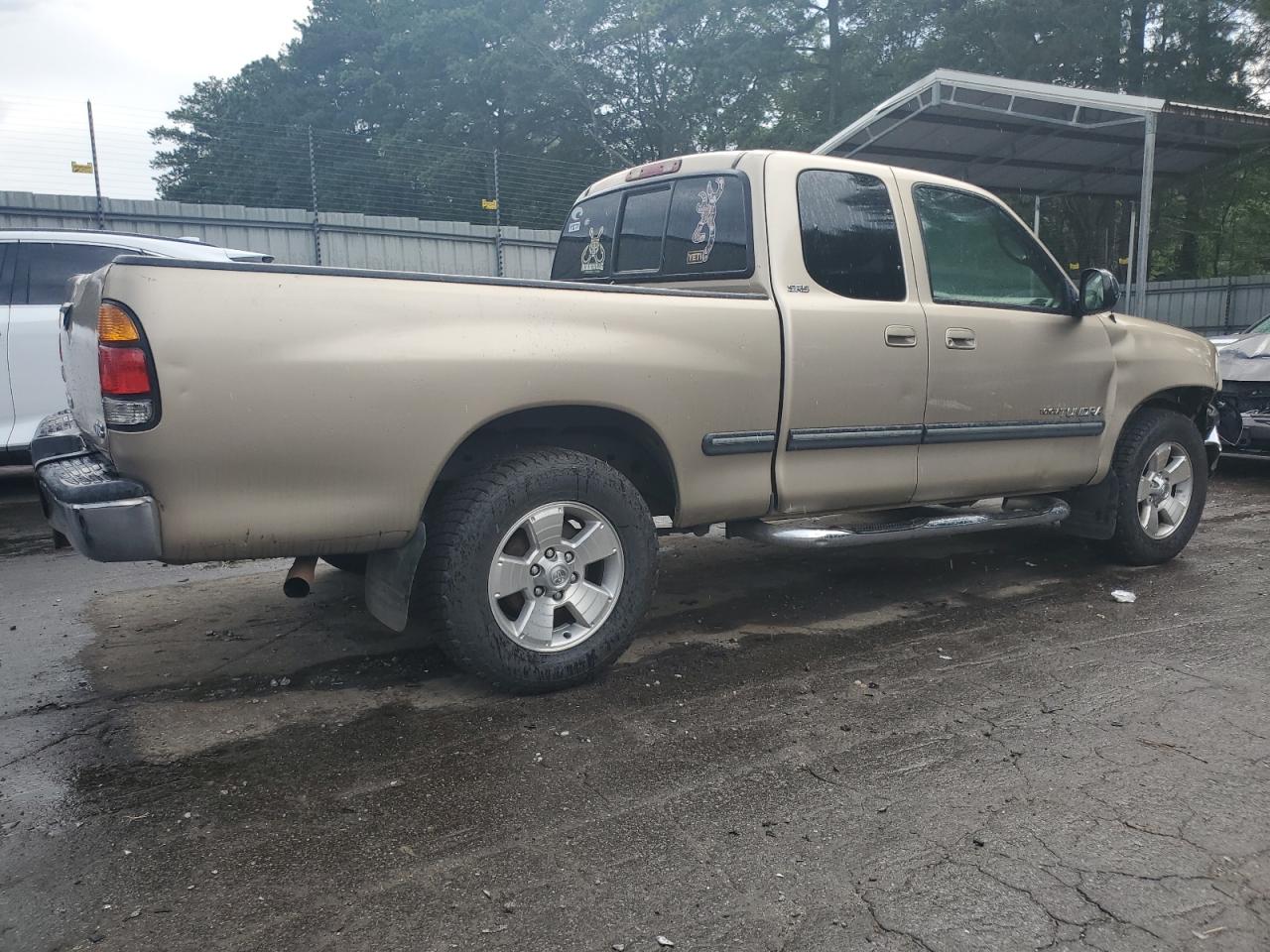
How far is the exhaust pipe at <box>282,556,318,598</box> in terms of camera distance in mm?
3283

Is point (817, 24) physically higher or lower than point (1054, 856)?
higher

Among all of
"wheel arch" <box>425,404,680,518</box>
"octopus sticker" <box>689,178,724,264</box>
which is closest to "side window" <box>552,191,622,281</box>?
"octopus sticker" <box>689,178,724,264</box>

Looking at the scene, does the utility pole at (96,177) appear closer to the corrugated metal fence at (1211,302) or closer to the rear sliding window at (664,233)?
the rear sliding window at (664,233)

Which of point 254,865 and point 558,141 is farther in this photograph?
point 558,141

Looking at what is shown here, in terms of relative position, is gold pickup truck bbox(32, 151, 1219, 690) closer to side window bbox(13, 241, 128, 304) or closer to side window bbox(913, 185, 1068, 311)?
side window bbox(913, 185, 1068, 311)

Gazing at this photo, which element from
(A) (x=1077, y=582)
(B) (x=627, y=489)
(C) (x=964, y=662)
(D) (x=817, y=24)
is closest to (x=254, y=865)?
(B) (x=627, y=489)

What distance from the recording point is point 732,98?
29.4 m

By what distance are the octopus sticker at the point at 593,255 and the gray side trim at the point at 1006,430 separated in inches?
68.9

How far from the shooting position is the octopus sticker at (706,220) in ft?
13.9

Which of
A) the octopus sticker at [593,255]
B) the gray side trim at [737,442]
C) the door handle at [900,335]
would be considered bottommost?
the gray side trim at [737,442]

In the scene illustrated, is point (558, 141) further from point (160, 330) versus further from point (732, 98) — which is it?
point (160, 330)

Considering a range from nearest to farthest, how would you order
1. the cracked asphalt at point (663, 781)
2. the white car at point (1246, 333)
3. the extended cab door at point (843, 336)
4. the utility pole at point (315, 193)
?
the cracked asphalt at point (663, 781), the extended cab door at point (843, 336), the white car at point (1246, 333), the utility pole at point (315, 193)

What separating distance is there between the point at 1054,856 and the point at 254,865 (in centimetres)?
195

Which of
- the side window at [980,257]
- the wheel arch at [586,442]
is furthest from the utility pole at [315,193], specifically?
the wheel arch at [586,442]
